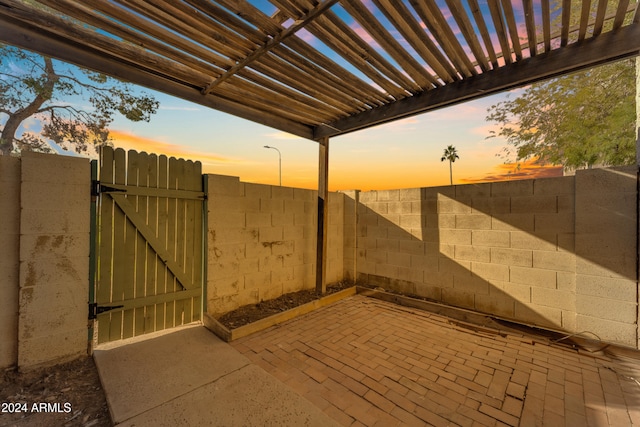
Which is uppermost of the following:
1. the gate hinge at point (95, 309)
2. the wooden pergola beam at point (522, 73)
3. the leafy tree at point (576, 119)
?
the leafy tree at point (576, 119)

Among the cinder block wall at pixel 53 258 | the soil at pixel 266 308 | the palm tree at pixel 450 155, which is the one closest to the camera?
the cinder block wall at pixel 53 258

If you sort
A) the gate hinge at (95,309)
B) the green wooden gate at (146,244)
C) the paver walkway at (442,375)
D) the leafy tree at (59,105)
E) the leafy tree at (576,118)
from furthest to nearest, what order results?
the leafy tree at (59,105), the leafy tree at (576,118), the green wooden gate at (146,244), the gate hinge at (95,309), the paver walkway at (442,375)

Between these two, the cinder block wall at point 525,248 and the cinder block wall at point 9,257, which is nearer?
the cinder block wall at point 9,257

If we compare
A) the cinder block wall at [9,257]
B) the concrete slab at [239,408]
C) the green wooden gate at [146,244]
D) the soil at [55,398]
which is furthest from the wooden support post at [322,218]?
the cinder block wall at [9,257]

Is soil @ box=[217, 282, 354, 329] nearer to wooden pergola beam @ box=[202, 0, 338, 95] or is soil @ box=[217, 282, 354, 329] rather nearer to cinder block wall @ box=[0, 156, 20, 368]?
cinder block wall @ box=[0, 156, 20, 368]

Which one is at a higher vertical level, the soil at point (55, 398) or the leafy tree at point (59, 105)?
the leafy tree at point (59, 105)

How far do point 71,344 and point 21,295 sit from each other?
2.24 feet

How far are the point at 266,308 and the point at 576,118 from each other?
12.1 metres

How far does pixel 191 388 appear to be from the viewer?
7.54 ft

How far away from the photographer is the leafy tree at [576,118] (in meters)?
7.48

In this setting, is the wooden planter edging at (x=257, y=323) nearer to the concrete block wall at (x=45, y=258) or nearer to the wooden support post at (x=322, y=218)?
the wooden support post at (x=322, y=218)

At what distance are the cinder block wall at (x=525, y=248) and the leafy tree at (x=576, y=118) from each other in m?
4.20

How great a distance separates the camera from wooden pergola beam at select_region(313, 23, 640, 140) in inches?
90.1

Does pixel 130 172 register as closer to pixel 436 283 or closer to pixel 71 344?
pixel 71 344
